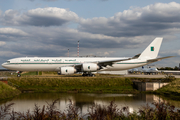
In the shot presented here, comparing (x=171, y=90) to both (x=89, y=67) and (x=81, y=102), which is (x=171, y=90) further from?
(x=89, y=67)

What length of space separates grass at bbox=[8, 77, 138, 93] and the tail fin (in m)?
12.5

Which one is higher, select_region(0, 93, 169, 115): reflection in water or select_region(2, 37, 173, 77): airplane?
select_region(2, 37, 173, 77): airplane

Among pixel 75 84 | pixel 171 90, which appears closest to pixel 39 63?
pixel 75 84

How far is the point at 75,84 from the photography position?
29281mm

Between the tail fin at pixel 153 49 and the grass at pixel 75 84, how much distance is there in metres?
12.5

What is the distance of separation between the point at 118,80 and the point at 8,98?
16816 mm

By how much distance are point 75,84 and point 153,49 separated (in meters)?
21.0

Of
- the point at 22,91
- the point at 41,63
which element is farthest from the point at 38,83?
the point at 41,63

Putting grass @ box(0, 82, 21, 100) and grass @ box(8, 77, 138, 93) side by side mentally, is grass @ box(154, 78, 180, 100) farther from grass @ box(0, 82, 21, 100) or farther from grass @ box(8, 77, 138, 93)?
grass @ box(0, 82, 21, 100)

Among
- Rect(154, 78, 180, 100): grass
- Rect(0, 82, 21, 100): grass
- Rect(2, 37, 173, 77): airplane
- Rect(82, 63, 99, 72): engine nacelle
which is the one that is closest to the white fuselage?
Rect(2, 37, 173, 77): airplane

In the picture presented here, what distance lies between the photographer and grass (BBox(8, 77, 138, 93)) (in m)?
28.0

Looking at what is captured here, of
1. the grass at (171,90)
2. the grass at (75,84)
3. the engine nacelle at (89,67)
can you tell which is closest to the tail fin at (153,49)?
the grass at (171,90)

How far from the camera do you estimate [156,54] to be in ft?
135

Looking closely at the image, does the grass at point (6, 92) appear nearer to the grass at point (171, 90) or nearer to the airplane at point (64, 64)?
the airplane at point (64, 64)
